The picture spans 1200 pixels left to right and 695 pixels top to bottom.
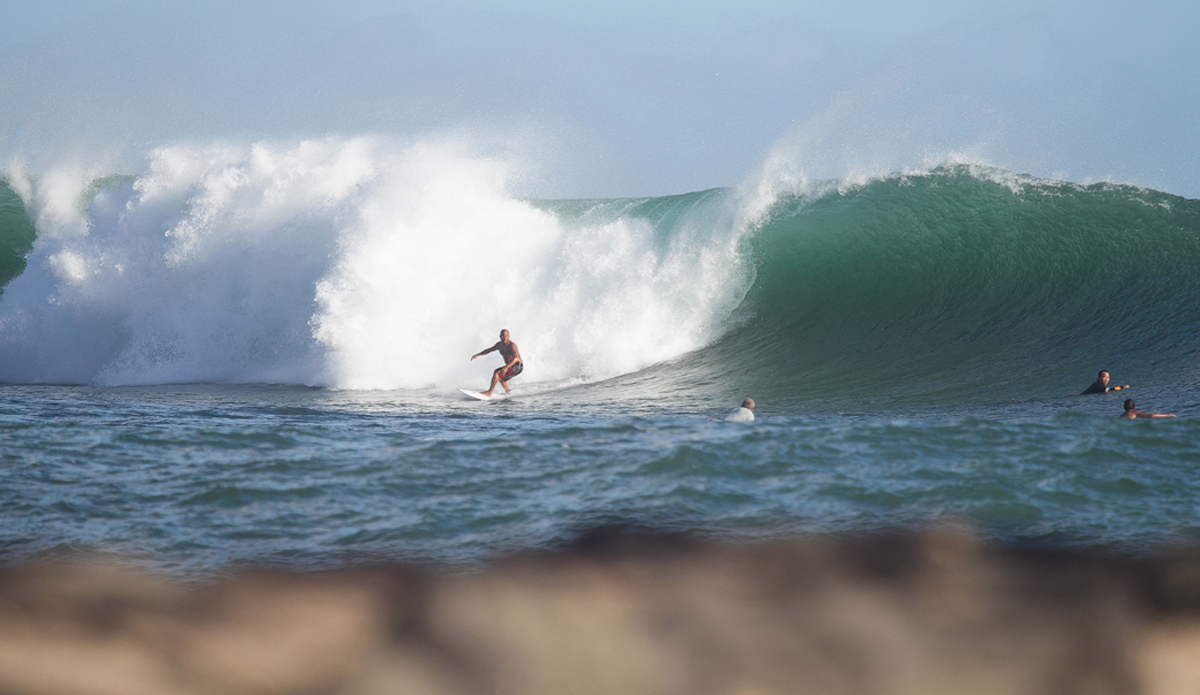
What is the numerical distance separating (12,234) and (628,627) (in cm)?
1782

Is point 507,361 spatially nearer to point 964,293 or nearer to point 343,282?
point 343,282

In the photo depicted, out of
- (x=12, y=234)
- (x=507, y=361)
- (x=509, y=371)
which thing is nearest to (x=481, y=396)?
(x=509, y=371)

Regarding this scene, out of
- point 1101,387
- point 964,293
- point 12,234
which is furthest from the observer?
point 12,234

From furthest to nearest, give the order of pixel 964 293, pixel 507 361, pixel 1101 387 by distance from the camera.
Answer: pixel 964 293 → pixel 507 361 → pixel 1101 387

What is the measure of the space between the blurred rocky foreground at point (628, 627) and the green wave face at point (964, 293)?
17.9 feet

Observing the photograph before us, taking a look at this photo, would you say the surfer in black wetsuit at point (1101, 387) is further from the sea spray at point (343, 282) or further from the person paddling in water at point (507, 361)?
the person paddling in water at point (507, 361)

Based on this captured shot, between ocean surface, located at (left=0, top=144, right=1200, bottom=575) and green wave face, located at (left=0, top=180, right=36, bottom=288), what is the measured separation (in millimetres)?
80

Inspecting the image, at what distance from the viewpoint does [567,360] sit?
11.9 m

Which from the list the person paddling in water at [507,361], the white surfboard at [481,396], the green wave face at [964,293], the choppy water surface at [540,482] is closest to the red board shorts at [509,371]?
the person paddling in water at [507,361]

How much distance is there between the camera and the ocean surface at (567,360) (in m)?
4.84

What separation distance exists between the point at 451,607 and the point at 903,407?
20.6 ft

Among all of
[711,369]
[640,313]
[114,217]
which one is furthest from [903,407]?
[114,217]

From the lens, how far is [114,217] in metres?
13.7

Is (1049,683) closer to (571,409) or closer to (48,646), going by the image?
(48,646)
